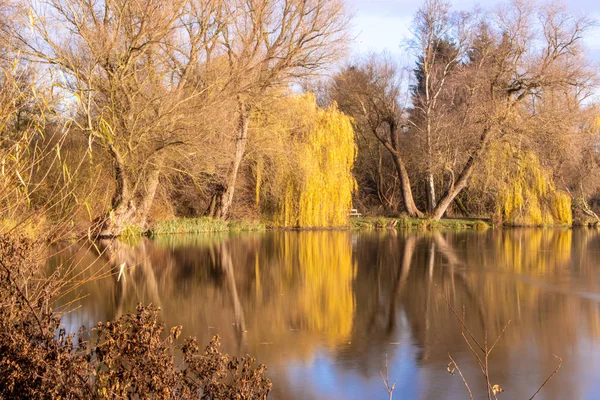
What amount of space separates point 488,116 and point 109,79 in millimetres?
15557

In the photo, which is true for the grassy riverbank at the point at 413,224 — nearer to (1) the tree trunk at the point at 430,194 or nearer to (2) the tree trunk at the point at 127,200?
(1) the tree trunk at the point at 430,194

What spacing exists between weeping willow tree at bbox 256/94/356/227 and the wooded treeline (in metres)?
0.05

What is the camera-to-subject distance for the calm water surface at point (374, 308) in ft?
22.2

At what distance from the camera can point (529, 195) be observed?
97.0ft

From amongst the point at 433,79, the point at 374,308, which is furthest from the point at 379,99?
the point at 374,308

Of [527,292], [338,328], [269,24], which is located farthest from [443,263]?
[269,24]

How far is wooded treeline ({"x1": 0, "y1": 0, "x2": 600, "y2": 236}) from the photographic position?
65.5 feet

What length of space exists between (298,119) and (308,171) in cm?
230

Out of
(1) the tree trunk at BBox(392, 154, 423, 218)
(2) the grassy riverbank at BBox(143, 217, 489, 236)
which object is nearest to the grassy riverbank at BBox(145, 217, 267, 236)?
(2) the grassy riverbank at BBox(143, 217, 489, 236)

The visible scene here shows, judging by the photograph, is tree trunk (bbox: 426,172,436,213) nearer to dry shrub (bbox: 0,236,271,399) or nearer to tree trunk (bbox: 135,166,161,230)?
tree trunk (bbox: 135,166,161,230)

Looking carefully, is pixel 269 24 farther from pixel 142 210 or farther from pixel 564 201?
pixel 564 201

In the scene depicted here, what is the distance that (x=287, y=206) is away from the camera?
27422 mm

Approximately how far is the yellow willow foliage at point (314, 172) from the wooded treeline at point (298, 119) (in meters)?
0.06

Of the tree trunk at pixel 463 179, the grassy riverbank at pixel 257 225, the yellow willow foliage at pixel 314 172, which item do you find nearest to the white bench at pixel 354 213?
the grassy riverbank at pixel 257 225
